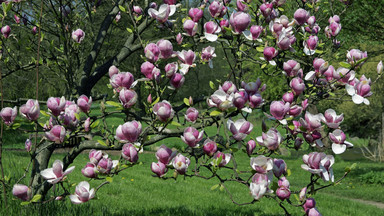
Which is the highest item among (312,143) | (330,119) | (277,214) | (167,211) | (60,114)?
(60,114)

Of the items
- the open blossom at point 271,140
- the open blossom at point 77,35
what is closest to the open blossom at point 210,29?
the open blossom at point 271,140

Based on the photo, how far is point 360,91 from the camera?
7.62 feet

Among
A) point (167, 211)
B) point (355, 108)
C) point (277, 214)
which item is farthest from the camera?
point (355, 108)


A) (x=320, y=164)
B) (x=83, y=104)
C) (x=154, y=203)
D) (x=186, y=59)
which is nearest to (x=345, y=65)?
(x=320, y=164)

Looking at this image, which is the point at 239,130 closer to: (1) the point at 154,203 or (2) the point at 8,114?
(2) the point at 8,114

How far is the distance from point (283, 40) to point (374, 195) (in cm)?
1045

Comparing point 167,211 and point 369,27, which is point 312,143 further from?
point 369,27

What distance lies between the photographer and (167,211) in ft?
17.5

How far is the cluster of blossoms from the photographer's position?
2.05 m

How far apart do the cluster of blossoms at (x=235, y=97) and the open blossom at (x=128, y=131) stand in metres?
0.47

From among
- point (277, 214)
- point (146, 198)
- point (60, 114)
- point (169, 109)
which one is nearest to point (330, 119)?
point (169, 109)

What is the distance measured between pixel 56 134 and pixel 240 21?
1.31 metres

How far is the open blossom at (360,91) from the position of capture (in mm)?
2281

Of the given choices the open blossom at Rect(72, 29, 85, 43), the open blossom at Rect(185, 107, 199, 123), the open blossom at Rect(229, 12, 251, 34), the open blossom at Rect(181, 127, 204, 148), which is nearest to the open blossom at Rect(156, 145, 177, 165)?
the open blossom at Rect(181, 127, 204, 148)
